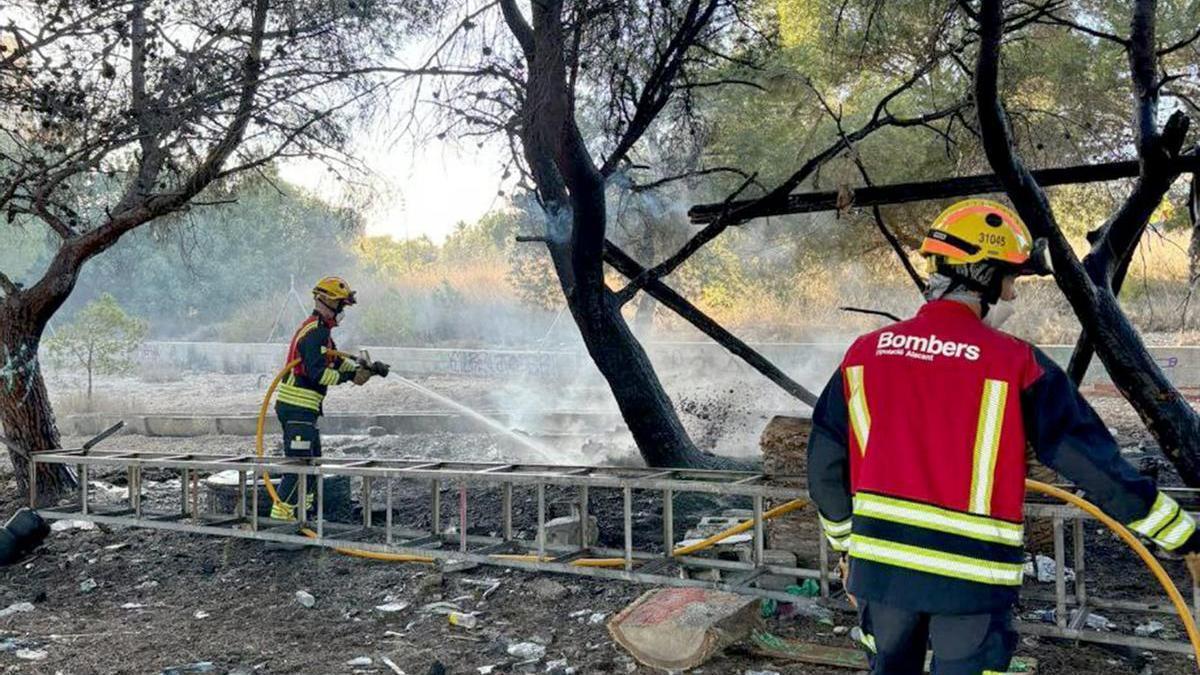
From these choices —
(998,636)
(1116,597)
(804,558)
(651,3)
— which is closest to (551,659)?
(804,558)

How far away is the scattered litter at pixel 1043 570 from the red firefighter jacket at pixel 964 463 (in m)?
2.77

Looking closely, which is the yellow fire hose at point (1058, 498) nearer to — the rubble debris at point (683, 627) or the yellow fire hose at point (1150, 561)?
the yellow fire hose at point (1150, 561)

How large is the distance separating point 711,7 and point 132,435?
11687mm

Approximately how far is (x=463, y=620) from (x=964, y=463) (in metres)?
3.40

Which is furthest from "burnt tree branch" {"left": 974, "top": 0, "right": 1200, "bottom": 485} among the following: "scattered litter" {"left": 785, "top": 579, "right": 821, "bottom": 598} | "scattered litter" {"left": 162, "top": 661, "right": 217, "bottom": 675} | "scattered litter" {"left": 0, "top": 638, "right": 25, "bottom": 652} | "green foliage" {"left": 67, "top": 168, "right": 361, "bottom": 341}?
"green foliage" {"left": 67, "top": 168, "right": 361, "bottom": 341}

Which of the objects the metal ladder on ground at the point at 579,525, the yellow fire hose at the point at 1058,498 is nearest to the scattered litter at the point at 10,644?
the metal ladder on ground at the point at 579,525

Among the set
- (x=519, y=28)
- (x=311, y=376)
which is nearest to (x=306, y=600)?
(x=311, y=376)

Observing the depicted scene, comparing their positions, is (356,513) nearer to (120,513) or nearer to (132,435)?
(120,513)

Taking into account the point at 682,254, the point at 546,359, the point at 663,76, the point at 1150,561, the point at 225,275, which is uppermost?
the point at 663,76

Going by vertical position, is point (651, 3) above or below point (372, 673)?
above

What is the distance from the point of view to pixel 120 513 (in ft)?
23.2

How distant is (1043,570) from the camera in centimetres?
548

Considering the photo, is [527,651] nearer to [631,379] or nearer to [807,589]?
[807,589]

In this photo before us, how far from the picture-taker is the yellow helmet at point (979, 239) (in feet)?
9.78
